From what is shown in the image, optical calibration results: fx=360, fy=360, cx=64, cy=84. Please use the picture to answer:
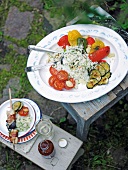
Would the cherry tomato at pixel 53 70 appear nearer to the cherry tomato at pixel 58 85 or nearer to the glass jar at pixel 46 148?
the cherry tomato at pixel 58 85

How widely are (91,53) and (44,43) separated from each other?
38 centimetres

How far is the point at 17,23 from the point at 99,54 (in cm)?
152

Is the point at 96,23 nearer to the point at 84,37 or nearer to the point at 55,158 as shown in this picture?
the point at 84,37

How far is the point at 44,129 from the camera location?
2543 mm

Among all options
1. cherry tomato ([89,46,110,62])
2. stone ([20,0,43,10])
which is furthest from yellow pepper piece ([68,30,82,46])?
stone ([20,0,43,10])

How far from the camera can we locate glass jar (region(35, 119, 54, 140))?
2.53 m

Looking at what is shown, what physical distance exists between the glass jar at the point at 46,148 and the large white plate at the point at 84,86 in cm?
33

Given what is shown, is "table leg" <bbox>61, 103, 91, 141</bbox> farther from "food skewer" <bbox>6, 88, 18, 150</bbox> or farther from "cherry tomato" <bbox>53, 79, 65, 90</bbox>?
"food skewer" <bbox>6, 88, 18, 150</bbox>

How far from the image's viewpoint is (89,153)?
293 centimetres

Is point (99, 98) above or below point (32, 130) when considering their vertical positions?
above

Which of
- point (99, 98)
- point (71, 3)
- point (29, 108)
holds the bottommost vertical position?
point (29, 108)

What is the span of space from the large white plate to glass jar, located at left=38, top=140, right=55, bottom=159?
33cm

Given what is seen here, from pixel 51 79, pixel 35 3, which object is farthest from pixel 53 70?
pixel 35 3

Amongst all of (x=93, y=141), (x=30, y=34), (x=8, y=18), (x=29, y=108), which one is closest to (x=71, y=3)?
(x=29, y=108)
